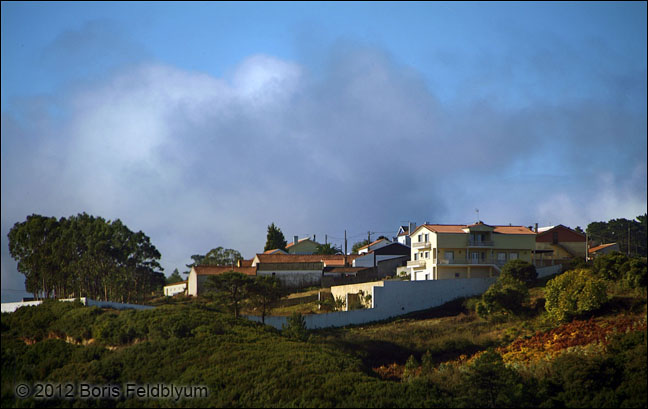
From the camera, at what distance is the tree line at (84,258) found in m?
52.3

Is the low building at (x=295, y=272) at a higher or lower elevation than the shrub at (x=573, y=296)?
higher

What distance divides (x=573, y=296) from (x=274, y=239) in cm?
5744

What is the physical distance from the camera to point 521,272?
158ft

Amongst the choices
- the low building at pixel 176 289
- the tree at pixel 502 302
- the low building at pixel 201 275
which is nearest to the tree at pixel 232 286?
the low building at pixel 201 275

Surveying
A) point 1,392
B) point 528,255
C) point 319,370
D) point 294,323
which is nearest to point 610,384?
point 319,370

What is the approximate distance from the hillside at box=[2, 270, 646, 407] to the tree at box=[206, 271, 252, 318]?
616 cm

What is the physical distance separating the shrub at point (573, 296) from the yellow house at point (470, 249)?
1401cm

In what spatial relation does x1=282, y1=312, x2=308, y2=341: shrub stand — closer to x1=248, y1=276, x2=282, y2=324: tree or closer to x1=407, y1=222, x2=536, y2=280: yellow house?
x1=248, y1=276, x2=282, y2=324: tree

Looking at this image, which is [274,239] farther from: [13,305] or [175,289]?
[13,305]

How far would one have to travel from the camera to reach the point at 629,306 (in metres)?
38.2

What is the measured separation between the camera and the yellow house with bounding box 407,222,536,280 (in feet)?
181

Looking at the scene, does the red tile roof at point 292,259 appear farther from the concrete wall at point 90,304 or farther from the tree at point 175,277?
the tree at point 175,277

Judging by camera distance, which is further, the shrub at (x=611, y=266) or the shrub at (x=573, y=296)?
the shrub at (x=611, y=266)

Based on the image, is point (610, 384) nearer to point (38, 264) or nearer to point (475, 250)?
point (475, 250)
